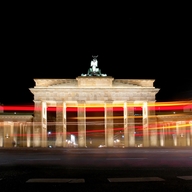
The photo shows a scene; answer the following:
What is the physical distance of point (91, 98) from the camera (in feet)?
250

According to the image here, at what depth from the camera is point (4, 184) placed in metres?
10.6

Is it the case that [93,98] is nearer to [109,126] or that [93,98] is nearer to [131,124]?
[109,126]

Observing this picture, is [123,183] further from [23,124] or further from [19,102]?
[19,102]

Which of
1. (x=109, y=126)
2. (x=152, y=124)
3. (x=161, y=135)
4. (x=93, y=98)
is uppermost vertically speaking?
(x=93, y=98)

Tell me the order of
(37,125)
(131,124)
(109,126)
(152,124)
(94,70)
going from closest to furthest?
(37,125), (109,126), (131,124), (152,124), (94,70)

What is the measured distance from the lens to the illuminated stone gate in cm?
7600

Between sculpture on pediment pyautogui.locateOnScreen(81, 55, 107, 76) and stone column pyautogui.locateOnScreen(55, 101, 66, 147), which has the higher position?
sculpture on pediment pyautogui.locateOnScreen(81, 55, 107, 76)

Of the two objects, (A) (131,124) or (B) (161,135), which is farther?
(B) (161,135)

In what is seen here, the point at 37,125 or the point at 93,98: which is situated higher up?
the point at 93,98

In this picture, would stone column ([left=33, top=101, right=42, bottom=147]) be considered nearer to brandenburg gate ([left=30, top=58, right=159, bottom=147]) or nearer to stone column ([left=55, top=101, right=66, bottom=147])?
brandenburg gate ([left=30, top=58, right=159, bottom=147])

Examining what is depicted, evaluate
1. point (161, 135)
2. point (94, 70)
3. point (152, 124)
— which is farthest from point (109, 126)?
point (161, 135)

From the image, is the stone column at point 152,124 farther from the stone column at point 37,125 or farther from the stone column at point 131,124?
the stone column at point 37,125

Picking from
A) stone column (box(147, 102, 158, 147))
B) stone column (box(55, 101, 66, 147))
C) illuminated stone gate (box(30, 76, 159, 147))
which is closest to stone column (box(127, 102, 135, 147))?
illuminated stone gate (box(30, 76, 159, 147))

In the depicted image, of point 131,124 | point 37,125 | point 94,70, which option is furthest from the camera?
point 94,70
